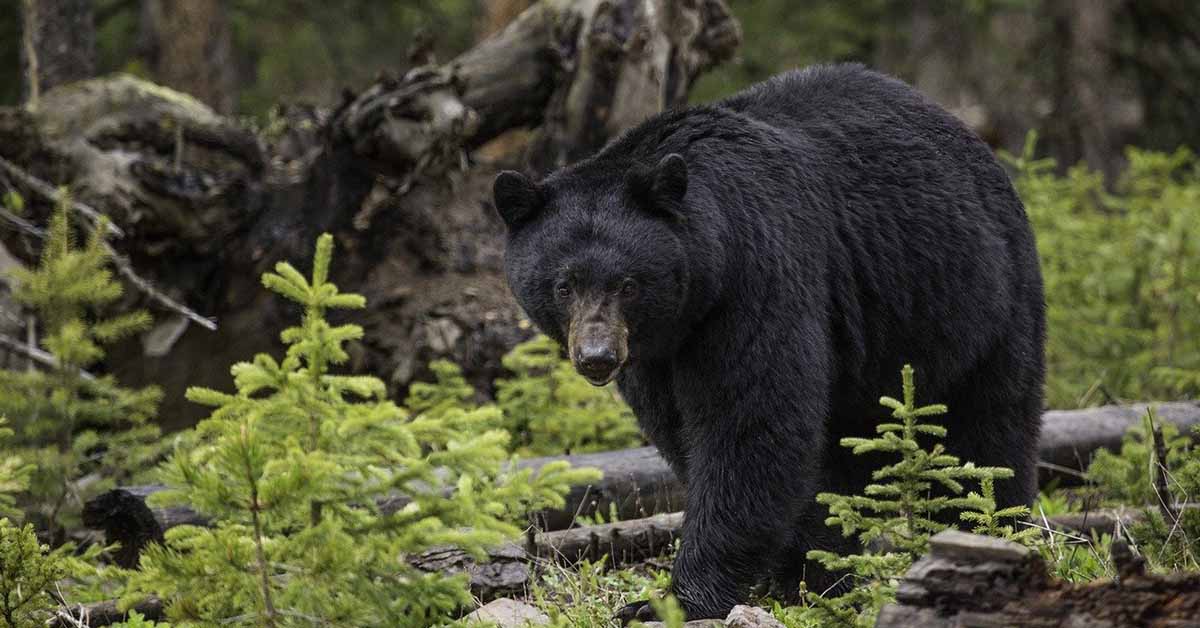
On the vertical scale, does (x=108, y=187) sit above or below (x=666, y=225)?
above

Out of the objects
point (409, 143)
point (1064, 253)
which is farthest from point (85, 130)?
point (1064, 253)

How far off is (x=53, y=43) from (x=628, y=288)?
5.58m

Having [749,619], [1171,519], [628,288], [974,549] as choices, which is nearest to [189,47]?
[628,288]

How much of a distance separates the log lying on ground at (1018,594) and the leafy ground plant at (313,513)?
2.68 feet

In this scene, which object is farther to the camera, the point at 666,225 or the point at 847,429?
the point at 847,429

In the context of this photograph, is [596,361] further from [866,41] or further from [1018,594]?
[866,41]

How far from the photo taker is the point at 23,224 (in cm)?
668

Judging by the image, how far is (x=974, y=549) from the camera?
8.95ft

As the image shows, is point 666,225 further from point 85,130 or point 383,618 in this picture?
point 85,130

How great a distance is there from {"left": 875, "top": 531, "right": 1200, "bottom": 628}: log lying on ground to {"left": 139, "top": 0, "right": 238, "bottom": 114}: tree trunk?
894cm

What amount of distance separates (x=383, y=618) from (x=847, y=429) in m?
→ 2.66

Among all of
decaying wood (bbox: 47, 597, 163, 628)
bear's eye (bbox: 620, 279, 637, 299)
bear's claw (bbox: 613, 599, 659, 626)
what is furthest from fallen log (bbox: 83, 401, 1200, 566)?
bear's eye (bbox: 620, 279, 637, 299)

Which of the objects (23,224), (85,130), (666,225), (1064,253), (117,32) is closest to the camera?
(666,225)

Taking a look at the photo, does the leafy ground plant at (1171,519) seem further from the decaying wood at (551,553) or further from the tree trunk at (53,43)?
the tree trunk at (53,43)
